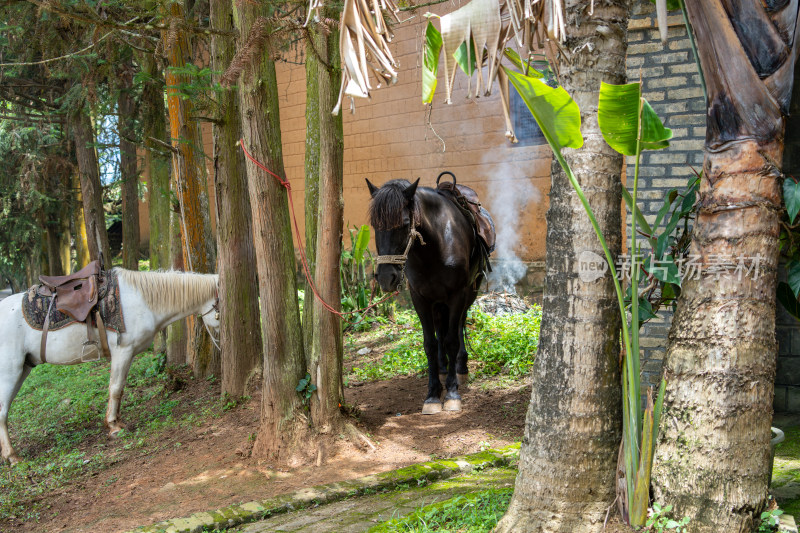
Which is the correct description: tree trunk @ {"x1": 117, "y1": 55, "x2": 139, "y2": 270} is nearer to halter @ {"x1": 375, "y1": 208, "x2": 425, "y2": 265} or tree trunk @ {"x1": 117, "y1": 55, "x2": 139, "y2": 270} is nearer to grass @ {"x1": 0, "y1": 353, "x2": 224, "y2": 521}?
grass @ {"x1": 0, "y1": 353, "x2": 224, "y2": 521}

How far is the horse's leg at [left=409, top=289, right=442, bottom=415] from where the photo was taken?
6.14m

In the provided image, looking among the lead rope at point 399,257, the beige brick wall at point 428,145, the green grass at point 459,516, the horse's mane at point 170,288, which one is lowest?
the green grass at point 459,516

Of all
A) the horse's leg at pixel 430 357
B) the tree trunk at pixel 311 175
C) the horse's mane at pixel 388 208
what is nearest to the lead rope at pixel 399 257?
the horse's mane at pixel 388 208

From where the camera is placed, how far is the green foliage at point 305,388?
522 cm

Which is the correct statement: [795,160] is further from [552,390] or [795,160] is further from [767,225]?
[552,390]

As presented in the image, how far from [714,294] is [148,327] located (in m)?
5.34

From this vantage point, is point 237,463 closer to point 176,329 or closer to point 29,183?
point 176,329

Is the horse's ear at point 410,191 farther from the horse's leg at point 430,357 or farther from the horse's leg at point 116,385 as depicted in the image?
the horse's leg at point 116,385

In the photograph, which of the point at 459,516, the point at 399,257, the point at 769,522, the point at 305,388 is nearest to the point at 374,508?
the point at 459,516

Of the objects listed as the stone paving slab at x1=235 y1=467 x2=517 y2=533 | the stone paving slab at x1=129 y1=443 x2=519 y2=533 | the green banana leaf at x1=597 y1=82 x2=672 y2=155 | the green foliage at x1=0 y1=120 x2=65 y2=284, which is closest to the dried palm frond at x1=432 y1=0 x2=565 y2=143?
the green banana leaf at x1=597 y1=82 x2=672 y2=155

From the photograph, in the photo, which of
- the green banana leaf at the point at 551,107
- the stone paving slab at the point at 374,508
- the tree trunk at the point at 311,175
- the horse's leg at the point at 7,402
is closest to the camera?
the green banana leaf at the point at 551,107

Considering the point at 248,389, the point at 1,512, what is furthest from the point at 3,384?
the point at 248,389

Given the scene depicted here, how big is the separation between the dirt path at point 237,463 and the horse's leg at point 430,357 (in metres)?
0.11

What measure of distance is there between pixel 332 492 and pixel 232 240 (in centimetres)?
306
